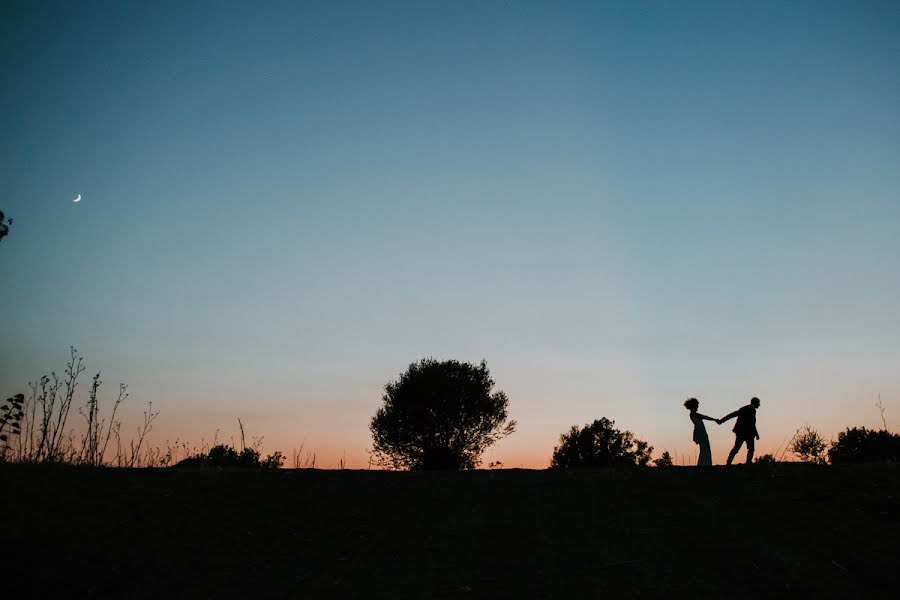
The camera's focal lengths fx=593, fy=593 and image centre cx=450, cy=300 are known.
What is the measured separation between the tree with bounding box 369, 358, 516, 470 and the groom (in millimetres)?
24078

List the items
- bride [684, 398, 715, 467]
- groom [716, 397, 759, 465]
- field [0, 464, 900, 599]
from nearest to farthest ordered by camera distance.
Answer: field [0, 464, 900, 599] < groom [716, 397, 759, 465] < bride [684, 398, 715, 467]

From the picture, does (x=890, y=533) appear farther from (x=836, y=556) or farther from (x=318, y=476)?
(x=318, y=476)

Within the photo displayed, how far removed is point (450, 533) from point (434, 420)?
30.2 m

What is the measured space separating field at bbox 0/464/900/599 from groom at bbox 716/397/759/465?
11.2ft

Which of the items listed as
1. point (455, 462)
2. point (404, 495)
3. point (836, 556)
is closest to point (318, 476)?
point (404, 495)

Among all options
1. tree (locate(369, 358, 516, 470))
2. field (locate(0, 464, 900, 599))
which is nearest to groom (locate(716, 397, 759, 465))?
field (locate(0, 464, 900, 599))

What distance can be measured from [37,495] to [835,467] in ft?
51.1

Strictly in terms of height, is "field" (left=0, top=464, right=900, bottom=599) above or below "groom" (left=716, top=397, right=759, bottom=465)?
below

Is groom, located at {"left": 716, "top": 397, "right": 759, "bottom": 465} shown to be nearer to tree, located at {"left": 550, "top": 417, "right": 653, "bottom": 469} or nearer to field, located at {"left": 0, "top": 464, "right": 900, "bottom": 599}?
field, located at {"left": 0, "top": 464, "right": 900, "bottom": 599}

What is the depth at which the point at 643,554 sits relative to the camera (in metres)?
8.20

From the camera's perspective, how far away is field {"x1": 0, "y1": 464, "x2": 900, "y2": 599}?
7.32m

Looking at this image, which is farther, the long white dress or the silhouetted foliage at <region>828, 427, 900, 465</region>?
the silhouetted foliage at <region>828, 427, 900, 465</region>

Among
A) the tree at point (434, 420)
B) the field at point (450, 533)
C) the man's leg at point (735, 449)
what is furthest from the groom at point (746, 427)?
the tree at point (434, 420)

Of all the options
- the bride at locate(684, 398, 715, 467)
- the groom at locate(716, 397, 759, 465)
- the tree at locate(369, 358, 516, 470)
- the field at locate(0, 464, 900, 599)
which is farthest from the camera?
the tree at locate(369, 358, 516, 470)
